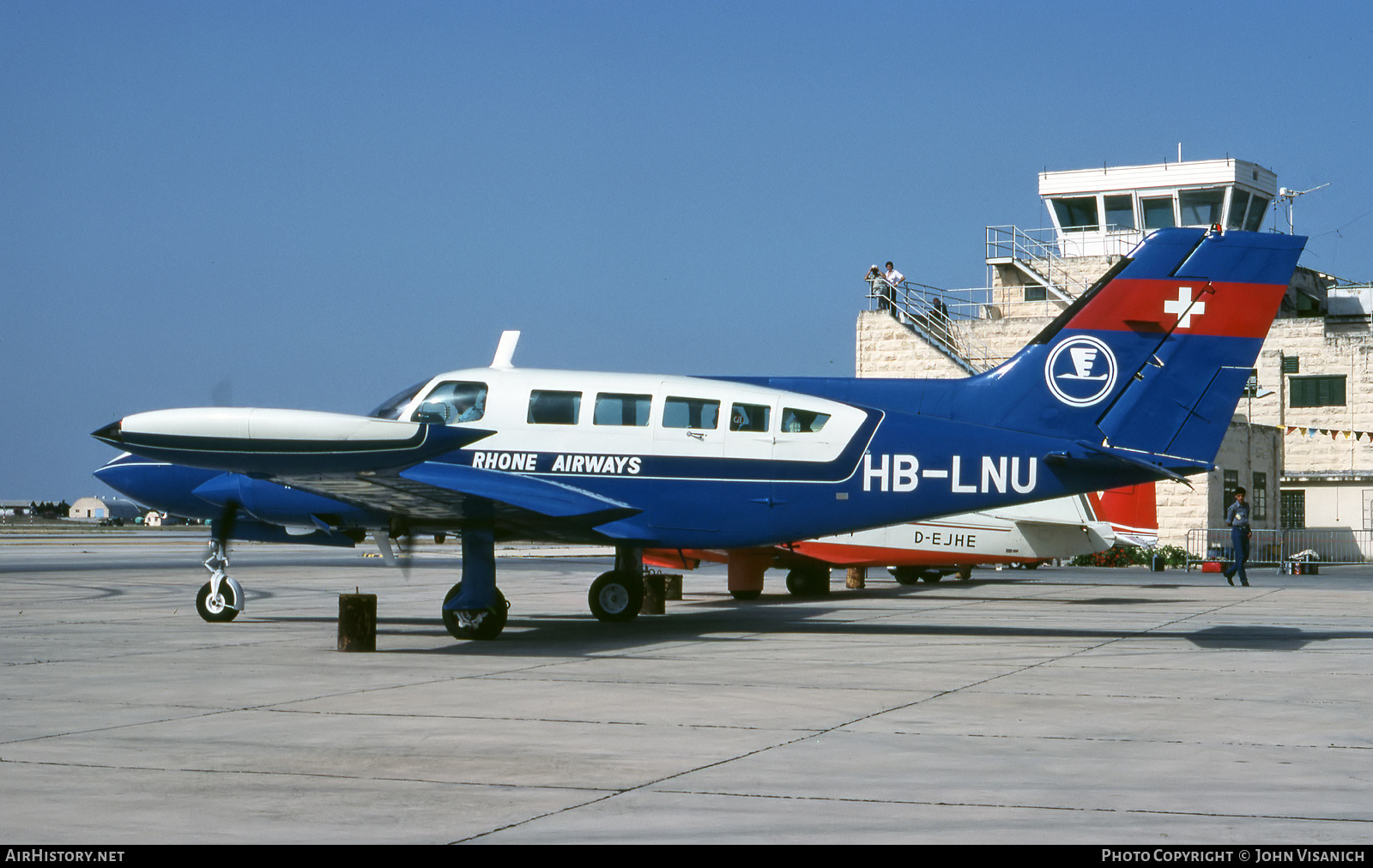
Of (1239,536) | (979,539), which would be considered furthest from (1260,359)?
(979,539)

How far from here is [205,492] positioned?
1656cm

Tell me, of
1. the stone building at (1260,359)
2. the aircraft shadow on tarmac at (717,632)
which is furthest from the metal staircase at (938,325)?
the aircraft shadow on tarmac at (717,632)

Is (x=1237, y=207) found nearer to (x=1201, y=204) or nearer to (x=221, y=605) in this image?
(x=1201, y=204)

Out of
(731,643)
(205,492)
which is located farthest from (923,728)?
(205,492)

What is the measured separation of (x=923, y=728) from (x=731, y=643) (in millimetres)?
6489

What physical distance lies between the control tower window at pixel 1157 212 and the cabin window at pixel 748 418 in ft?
116

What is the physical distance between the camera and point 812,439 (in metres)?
16.0

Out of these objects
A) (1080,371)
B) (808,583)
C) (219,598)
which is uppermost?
(1080,371)

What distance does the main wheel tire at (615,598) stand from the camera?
1797 centimetres

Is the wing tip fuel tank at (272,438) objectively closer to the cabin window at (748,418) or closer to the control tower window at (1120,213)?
the cabin window at (748,418)

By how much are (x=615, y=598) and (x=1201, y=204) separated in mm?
36239

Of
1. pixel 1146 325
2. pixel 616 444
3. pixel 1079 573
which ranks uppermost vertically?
pixel 1146 325

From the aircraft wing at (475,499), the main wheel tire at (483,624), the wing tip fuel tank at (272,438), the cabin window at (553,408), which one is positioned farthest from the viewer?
the cabin window at (553,408)
